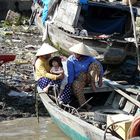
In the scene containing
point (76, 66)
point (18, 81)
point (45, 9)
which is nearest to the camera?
point (76, 66)

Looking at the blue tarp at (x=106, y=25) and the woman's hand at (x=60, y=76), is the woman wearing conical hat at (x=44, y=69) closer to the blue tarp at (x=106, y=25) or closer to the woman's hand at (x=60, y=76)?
the woman's hand at (x=60, y=76)

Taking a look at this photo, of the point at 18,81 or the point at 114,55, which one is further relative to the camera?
the point at 114,55

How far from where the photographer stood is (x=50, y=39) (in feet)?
49.2

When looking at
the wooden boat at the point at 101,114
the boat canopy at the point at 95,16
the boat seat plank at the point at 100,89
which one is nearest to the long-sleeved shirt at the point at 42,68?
the wooden boat at the point at 101,114

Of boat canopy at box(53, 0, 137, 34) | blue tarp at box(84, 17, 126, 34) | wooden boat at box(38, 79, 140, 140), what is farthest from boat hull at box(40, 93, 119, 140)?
blue tarp at box(84, 17, 126, 34)

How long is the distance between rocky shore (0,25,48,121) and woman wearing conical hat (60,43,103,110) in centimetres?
126

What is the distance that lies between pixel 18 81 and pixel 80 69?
299cm

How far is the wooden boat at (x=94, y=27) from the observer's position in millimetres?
12086

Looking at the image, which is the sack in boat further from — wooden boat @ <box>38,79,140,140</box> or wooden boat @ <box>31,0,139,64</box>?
wooden boat @ <box>38,79,140,140</box>

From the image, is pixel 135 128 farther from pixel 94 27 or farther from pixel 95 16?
pixel 95 16

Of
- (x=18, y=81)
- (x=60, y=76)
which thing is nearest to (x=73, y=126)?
(x=60, y=76)

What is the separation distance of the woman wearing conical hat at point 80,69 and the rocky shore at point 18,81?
1258 mm

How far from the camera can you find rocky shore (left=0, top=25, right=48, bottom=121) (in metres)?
9.43

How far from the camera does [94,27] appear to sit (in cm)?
1466
